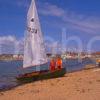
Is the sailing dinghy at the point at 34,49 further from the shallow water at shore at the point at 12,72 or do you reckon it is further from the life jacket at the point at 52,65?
the shallow water at shore at the point at 12,72

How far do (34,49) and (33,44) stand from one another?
0.55 metres

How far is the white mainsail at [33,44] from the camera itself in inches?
1264

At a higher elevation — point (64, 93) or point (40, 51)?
point (40, 51)

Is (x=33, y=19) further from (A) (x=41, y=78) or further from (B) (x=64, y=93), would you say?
(B) (x=64, y=93)

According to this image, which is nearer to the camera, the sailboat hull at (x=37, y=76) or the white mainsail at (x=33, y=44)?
the white mainsail at (x=33, y=44)

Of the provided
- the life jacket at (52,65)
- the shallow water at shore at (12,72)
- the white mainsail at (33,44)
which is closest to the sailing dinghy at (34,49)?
the white mainsail at (33,44)

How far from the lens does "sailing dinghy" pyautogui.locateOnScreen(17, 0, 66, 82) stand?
32.1m

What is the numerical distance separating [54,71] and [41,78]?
1.76 m

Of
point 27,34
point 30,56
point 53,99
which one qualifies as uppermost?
point 27,34

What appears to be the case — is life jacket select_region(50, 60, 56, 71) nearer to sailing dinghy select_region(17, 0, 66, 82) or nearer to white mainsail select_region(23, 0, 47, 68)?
sailing dinghy select_region(17, 0, 66, 82)

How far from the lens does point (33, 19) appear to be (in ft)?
105

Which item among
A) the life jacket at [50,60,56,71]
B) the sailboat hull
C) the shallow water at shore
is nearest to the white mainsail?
the sailboat hull

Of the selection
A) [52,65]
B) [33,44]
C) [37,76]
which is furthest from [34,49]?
[52,65]

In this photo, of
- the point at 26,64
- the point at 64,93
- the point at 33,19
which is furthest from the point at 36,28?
the point at 64,93
